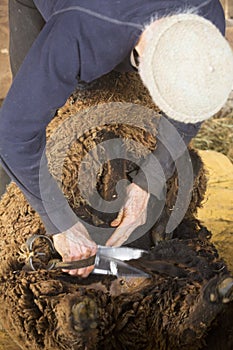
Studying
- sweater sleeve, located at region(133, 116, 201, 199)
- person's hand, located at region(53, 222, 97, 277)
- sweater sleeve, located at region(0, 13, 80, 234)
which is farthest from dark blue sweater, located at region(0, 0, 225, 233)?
sweater sleeve, located at region(133, 116, 201, 199)

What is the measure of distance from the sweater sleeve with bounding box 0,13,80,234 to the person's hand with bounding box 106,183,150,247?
0.22 m

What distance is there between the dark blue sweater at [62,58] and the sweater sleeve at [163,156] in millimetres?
254

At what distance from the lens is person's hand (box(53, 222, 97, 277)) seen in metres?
1.35

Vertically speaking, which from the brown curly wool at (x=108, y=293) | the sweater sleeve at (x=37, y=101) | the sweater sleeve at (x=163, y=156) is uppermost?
the sweater sleeve at (x=37, y=101)

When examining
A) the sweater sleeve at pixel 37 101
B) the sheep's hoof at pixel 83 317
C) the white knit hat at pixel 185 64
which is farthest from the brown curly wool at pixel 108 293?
the white knit hat at pixel 185 64

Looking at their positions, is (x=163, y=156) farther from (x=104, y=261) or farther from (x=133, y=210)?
(x=104, y=261)

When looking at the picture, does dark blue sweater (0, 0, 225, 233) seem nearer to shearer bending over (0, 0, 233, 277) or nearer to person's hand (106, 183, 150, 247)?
shearer bending over (0, 0, 233, 277)

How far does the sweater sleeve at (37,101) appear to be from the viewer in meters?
1.18

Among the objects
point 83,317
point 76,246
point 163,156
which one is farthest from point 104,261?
point 163,156

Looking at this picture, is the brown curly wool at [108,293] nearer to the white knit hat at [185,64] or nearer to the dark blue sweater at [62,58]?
the dark blue sweater at [62,58]

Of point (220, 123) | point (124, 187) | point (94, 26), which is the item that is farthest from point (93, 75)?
point (220, 123)

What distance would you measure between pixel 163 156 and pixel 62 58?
39 centimetres

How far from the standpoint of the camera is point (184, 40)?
1.09m

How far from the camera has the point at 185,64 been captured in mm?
1101
